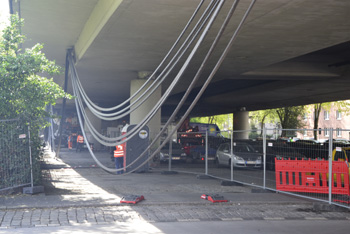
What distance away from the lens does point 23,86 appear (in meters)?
14.0

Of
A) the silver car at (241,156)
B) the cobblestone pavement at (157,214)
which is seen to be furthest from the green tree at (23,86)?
the silver car at (241,156)

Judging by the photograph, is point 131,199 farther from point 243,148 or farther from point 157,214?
point 243,148

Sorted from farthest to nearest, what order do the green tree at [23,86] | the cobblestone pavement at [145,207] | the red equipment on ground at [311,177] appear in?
the green tree at [23,86] → the red equipment on ground at [311,177] → the cobblestone pavement at [145,207]

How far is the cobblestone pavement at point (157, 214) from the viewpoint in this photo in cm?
965

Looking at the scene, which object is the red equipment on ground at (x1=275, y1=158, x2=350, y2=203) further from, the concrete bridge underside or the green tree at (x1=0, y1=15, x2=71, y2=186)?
the green tree at (x1=0, y1=15, x2=71, y2=186)

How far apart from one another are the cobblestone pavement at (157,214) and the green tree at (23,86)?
3.55 m

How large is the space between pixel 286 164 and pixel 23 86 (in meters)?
8.19

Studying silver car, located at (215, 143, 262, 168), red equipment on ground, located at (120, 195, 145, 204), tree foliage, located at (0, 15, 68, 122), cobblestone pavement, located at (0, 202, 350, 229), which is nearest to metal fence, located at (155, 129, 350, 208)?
silver car, located at (215, 143, 262, 168)

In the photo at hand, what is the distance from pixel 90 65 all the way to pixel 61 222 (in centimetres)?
1466

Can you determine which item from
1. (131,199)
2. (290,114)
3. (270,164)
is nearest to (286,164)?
(270,164)

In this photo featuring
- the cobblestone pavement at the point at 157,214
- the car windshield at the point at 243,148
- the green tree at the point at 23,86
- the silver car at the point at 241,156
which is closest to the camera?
the cobblestone pavement at the point at 157,214

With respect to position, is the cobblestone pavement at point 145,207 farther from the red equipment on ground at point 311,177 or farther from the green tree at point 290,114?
the green tree at point 290,114

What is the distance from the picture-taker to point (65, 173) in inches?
810

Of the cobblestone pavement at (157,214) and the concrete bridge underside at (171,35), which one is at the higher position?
the concrete bridge underside at (171,35)
